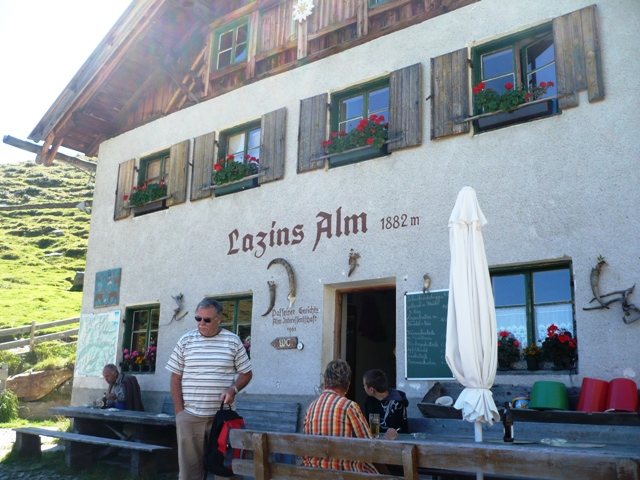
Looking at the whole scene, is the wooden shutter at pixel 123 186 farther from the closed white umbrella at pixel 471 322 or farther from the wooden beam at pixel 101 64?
the closed white umbrella at pixel 471 322

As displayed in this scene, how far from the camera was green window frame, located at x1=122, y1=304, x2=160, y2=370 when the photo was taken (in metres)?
11.0

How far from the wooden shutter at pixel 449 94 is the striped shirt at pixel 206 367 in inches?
154

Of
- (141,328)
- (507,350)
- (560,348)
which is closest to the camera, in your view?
(560,348)

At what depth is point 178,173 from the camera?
1116cm

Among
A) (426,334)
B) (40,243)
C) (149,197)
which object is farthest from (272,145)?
(40,243)

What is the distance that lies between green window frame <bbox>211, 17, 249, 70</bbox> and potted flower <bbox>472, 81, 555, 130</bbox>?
189 inches

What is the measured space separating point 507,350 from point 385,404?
1.62 m

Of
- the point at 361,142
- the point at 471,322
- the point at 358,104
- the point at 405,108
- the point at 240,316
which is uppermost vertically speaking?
the point at 358,104

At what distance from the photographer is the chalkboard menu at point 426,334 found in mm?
7480

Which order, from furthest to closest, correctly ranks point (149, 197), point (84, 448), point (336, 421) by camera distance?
point (149, 197), point (84, 448), point (336, 421)

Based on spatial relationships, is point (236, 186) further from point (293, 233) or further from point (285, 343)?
point (285, 343)

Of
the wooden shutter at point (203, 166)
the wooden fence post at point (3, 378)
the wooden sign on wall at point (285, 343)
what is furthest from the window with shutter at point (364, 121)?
the wooden fence post at point (3, 378)

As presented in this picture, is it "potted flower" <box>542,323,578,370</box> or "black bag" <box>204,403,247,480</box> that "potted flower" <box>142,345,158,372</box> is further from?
"potted flower" <box>542,323,578,370</box>

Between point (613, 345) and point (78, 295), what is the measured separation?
94.9 feet
